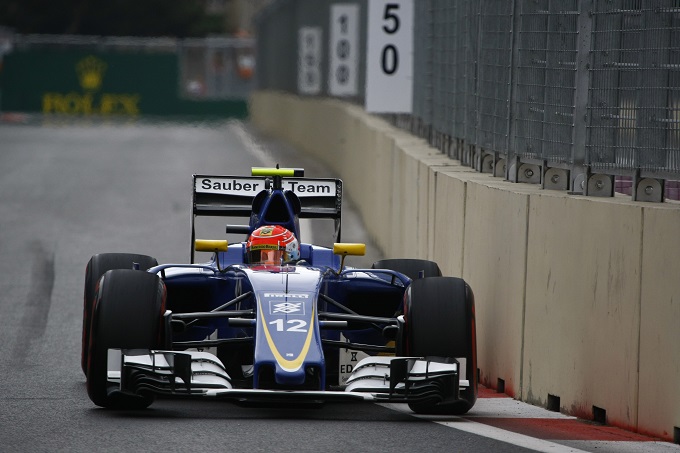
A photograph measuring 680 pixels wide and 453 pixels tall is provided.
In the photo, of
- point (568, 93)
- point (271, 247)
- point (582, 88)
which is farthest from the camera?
point (271, 247)

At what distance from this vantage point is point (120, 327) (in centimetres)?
896

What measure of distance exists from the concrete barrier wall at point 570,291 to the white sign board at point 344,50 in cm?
1643

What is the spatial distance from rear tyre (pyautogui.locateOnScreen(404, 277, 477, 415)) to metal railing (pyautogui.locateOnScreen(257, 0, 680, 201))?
1.04 metres

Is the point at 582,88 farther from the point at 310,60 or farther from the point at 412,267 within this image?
the point at 310,60

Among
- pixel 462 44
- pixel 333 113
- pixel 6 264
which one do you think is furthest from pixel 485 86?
pixel 333 113

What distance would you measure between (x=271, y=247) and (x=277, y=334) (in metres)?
1.41

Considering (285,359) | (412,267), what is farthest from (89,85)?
(285,359)

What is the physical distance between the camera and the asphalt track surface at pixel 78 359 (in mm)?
8211

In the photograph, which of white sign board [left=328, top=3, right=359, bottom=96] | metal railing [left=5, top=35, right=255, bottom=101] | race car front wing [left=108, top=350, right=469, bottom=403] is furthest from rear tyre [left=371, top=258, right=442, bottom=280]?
metal railing [left=5, top=35, right=255, bottom=101]

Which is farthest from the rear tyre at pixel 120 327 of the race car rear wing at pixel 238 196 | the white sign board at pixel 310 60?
the white sign board at pixel 310 60

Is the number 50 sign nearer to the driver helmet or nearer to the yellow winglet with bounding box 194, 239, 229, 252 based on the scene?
the driver helmet

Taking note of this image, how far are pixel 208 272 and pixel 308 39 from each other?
30.5m

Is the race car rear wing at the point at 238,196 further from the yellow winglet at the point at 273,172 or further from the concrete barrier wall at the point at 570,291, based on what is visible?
the concrete barrier wall at the point at 570,291

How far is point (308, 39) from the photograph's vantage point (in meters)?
40.2
